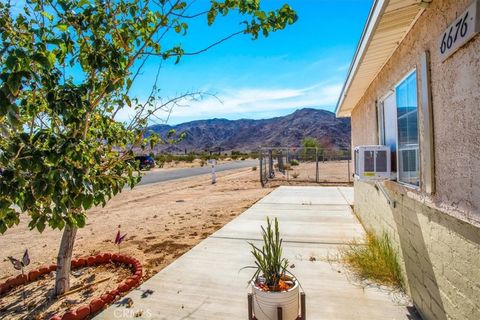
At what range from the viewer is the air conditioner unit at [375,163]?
464 cm

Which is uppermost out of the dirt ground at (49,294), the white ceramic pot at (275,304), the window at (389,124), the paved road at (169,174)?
the window at (389,124)

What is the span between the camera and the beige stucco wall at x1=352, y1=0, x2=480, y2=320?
2.27m

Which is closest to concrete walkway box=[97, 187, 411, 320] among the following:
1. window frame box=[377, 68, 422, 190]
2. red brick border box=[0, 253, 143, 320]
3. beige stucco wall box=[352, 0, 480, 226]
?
red brick border box=[0, 253, 143, 320]

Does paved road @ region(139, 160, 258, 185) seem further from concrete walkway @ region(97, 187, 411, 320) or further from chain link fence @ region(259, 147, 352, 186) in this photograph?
concrete walkway @ region(97, 187, 411, 320)

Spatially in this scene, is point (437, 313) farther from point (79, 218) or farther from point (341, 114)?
point (341, 114)

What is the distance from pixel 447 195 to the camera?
2.66 metres

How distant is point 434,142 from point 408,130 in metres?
1.07

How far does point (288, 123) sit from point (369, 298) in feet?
452

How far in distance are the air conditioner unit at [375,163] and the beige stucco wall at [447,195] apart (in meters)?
0.55

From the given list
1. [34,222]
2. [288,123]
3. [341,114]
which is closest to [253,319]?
Result: [34,222]

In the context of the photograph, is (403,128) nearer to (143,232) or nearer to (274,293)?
(274,293)

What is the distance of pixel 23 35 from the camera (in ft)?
9.91

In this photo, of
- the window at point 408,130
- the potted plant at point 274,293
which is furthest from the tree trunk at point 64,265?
the window at point 408,130

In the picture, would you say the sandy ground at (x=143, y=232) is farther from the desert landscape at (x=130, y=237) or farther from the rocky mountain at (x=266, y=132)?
the rocky mountain at (x=266, y=132)
